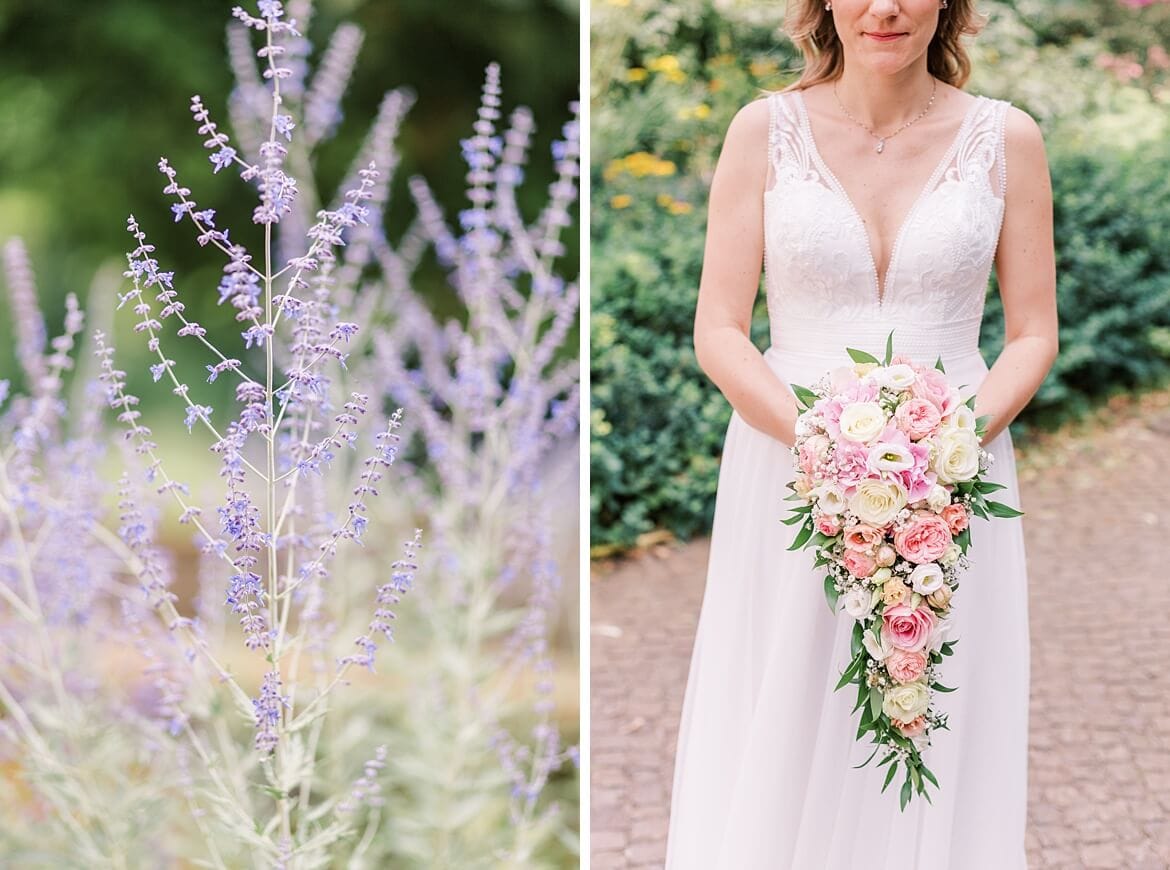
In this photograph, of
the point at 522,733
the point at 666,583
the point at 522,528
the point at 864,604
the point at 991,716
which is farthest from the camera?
the point at 666,583

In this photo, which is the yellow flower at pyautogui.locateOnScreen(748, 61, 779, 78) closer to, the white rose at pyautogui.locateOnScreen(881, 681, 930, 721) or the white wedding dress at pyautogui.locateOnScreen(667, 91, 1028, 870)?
the white wedding dress at pyautogui.locateOnScreen(667, 91, 1028, 870)

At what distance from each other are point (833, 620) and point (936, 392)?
1.85 feet

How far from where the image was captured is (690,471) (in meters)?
4.85

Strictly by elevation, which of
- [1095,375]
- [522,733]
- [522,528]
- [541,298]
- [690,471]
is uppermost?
[1095,375]

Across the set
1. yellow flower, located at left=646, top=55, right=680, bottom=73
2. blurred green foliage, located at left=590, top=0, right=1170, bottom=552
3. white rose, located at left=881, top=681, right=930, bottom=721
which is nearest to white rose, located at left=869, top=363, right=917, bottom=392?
white rose, located at left=881, top=681, right=930, bottom=721

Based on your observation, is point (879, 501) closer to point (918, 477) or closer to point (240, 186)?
point (918, 477)

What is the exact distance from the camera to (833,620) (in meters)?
2.32

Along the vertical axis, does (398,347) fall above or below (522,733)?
above

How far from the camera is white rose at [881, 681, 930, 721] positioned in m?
1.92

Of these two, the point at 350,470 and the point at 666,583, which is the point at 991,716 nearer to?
the point at 350,470

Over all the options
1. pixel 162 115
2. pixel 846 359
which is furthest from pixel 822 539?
pixel 162 115

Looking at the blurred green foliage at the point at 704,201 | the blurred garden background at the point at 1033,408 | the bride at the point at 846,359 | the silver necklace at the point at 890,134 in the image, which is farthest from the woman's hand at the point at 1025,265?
the blurred green foliage at the point at 704,201

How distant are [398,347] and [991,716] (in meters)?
1.55

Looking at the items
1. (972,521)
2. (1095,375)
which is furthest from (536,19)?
(1095,375)
